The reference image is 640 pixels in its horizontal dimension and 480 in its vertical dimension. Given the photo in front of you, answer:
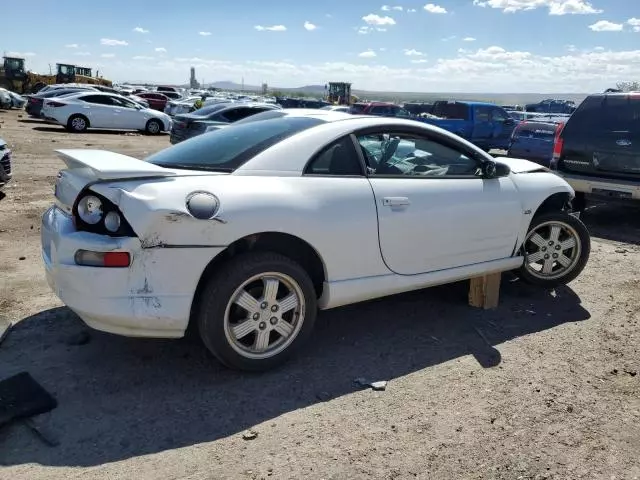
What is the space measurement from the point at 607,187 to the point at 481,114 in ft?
36.2

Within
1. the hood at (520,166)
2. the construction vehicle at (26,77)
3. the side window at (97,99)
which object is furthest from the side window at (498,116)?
the construction vehicle at (26,77)

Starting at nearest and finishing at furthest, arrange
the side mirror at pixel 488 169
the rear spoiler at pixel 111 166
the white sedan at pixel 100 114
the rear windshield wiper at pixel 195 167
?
the rear spoiler at pixel 111 166 → the rear windshield wiper at pixel 195 167 → the side mirror at pixel 488 169 → the white sedan at pixel 100 114

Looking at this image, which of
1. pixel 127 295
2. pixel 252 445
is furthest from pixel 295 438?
pixel 127 295

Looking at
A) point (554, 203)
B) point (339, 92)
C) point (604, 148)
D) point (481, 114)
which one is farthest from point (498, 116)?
point (339, 92)

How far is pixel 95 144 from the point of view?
56.9ft

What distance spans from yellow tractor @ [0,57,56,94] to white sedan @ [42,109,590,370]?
146 feet

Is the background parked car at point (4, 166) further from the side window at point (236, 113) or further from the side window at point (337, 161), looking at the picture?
the side window at point (236, 113)

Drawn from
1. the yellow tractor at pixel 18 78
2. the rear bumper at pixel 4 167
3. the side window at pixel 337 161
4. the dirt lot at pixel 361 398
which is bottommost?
the dirt lot at pixel 361 398

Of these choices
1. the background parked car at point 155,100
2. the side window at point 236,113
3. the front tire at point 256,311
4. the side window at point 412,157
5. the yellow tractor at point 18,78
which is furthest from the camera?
the yellow tractor at point 18,78

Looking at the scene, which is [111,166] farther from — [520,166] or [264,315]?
[520,166]

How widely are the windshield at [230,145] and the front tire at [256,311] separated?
2.17ft

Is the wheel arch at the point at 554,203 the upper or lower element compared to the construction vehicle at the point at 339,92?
lower

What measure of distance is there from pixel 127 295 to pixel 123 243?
28 cm

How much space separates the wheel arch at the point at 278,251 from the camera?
131 inches
